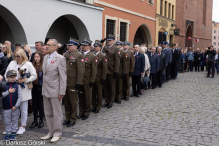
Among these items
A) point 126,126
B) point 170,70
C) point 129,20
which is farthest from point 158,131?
point 129,20

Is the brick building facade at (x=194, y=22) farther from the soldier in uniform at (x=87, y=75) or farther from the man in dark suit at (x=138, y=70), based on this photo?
the soldier in uniform at (x=87, y=75)

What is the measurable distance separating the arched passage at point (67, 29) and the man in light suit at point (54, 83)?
364 inches

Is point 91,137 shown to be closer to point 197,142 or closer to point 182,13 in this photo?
point 197,142

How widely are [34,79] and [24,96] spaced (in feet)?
1.37

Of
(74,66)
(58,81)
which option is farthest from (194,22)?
(58,81)

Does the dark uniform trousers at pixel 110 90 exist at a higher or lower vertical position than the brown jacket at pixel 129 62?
lower

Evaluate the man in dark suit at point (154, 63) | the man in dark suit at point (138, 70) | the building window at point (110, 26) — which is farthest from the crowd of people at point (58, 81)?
the building window at point (110, 26)

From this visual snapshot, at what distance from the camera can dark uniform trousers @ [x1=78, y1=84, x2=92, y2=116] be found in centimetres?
714

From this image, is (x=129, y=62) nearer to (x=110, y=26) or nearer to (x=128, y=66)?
(x=128, y=66)

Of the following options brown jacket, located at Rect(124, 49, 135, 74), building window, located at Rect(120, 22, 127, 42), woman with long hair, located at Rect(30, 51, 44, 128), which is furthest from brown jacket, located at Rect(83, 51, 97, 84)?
building window, located at Rect(120, 22, 127, 42)

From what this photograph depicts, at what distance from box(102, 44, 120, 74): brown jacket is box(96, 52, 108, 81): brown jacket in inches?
30.2

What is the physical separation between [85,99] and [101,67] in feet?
3.71

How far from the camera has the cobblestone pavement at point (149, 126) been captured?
546cm

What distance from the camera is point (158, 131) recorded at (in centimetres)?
605
